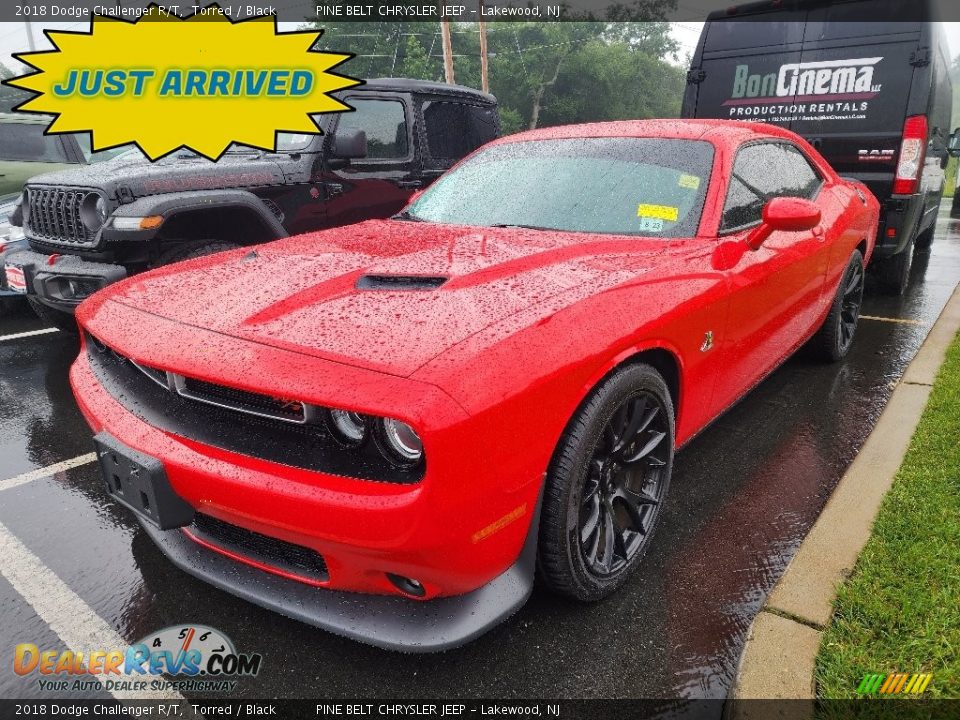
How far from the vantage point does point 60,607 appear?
2.29 m

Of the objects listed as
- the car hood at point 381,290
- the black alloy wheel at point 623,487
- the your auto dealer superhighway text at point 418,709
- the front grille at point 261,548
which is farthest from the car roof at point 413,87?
the your auto dealer superhighway text at point 418,709

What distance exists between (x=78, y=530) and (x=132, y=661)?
942 mm

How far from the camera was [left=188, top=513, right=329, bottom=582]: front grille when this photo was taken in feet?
6.06

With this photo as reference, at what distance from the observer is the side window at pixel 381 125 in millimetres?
5289

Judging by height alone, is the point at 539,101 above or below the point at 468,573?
above

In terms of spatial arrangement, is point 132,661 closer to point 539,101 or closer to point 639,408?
point 639,408

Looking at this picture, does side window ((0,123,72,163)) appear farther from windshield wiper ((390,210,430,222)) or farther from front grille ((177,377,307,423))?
front grille ((177,377,307,423))

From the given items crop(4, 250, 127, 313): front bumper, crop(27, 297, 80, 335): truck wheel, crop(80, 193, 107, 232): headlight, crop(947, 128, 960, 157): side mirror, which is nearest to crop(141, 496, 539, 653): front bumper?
crop(4, 250, 127, 313): front bumper

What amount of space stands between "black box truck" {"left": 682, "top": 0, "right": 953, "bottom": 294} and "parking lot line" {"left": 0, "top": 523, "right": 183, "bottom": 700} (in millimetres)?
6175

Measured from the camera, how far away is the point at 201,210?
14.6 feet

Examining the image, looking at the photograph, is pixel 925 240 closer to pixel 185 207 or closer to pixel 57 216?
pixel 185 207

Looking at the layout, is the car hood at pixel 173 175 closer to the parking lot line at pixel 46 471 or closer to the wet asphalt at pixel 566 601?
the wet asphalt at pixel 566 601

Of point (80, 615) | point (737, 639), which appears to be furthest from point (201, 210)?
point (737, 639)

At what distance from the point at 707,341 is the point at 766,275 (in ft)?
2.16
